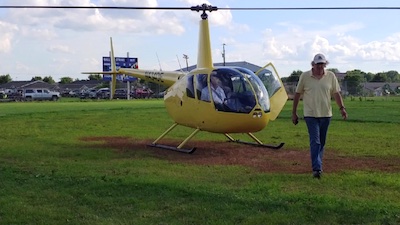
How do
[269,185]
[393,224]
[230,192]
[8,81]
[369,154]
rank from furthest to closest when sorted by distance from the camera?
1. [8,81]
2. [369,154]
3. [269,185]
4. [230,192]
5. [393,224]

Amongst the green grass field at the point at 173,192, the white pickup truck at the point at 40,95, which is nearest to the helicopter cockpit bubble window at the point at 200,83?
the green grass field at the point at 173,192

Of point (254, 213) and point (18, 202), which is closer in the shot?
point (254, 213)

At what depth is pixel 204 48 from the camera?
13016 millimetres

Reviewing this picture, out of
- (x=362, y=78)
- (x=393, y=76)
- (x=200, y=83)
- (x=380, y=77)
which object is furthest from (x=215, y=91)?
(x=393, y=76)

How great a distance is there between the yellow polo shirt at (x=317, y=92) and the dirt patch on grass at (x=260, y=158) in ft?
3.79

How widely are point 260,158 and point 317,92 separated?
9.09 ft

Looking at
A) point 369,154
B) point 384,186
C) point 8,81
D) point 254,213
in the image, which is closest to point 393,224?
point 254,213

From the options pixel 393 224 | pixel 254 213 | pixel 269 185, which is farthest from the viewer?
pixel 269 185

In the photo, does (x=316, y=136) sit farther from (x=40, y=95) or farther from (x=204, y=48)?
(x=40, y=95)

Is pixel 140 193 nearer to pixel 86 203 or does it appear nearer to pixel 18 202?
pixel 86 203

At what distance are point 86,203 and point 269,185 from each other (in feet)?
8.60

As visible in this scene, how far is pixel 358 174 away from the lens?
329 inches

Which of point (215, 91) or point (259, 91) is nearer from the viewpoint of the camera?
point (259, 91)

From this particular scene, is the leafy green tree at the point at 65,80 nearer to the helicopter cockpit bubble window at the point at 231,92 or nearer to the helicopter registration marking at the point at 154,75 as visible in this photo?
the helicopter registration marking at the point at 154,75
